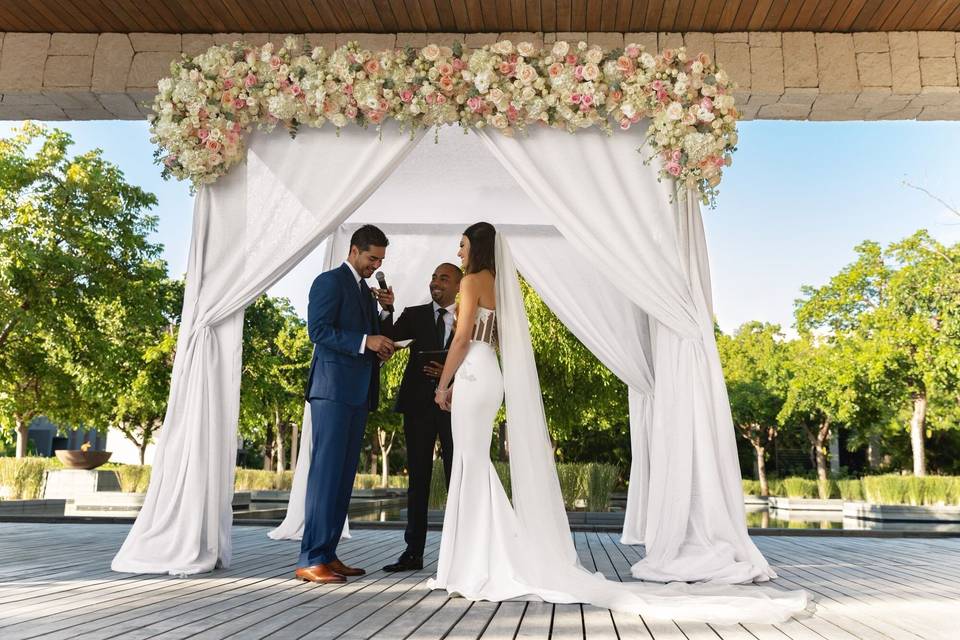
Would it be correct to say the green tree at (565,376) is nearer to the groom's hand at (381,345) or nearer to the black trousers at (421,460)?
the black trousers at (421,460)

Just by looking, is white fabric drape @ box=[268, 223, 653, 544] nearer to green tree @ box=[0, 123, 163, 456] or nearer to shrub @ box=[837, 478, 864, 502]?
green tree @ box=[0, 123, 163, 456]

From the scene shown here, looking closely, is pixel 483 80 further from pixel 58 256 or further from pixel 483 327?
pixel 58 256

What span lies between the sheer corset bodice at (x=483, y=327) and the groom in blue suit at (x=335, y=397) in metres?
0.46

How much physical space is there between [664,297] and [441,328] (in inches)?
56.4

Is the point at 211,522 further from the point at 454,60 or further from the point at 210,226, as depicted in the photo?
the point at 454,60

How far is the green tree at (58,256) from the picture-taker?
1352 cm

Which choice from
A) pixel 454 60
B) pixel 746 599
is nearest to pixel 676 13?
pixel 454 60

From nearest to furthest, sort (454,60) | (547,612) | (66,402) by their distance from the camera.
Result: (547,612), (454,60), (66,402)

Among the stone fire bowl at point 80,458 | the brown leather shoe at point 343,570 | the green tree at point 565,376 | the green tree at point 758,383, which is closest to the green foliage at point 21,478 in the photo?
the stone fire bowl at point 80,458

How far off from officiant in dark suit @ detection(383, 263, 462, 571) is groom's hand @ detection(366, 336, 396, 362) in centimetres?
57

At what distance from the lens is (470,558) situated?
3.99 metres

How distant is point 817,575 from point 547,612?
2249 mm

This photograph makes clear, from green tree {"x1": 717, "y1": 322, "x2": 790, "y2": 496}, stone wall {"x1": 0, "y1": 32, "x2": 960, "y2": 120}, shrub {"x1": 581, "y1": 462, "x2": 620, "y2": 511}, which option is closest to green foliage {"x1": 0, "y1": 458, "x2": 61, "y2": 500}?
shrub {"x1": 581, "y1": 462, "x2": 620, "y2": 511}

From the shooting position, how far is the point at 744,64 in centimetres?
551
